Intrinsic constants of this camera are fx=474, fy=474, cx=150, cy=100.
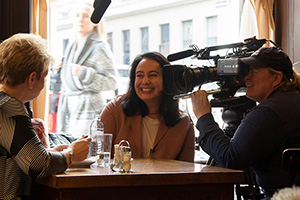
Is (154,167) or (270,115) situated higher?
(270,115)

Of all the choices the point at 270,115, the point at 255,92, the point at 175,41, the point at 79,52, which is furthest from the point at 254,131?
the point at 175,41

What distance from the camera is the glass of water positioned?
1882 mm

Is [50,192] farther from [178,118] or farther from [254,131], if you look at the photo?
[178,118]

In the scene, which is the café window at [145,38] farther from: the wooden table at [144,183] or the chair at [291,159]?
the chair at [291,159]

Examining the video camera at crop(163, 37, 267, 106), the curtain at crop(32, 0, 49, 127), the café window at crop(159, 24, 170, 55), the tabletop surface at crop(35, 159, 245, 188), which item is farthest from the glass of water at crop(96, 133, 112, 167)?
the café window at crop(159, 24, 170, 55)

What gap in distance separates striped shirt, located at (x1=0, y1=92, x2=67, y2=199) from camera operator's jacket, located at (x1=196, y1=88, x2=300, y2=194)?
67 cm

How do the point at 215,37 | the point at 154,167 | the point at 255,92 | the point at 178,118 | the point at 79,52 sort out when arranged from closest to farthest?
the point at 154,167 → the point at 255,92 → the point at 178,118 → the point at 79,52 → the point at 215,37

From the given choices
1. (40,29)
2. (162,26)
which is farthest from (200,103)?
(162,26)

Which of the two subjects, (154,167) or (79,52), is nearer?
(154,167)

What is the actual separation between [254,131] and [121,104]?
0.86 m

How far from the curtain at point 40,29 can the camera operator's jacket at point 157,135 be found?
0.79 metres

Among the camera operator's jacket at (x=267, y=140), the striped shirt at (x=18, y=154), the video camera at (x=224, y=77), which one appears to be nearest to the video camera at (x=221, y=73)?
the video camera at (x=224, y=77)

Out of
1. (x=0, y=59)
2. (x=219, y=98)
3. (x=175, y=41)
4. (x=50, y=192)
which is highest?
(x=175, y=41)

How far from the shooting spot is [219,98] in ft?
6.91
